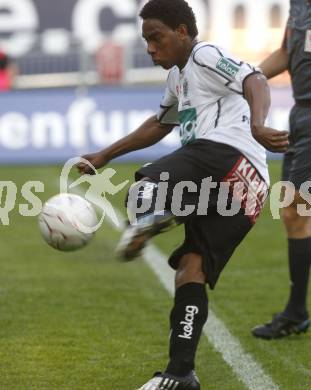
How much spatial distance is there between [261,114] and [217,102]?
1.08 ft

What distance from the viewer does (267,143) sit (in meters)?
4.84

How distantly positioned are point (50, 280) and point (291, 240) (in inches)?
95.0

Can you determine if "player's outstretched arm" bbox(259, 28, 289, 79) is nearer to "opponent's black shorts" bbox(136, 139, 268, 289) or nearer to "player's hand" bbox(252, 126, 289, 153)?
"opponent's black shorts" bbox(136, 139, 268, 289)

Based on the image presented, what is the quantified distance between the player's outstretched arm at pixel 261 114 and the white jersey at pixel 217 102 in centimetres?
6

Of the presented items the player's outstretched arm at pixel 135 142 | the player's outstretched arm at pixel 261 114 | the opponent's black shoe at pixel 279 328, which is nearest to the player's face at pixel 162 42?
the player's outstretched arm at pixel 261 114

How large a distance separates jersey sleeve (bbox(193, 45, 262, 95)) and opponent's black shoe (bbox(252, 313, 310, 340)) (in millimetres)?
1851

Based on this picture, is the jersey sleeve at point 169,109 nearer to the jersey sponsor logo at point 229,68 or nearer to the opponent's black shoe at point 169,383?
the jersey sponsor logo at point 229,68

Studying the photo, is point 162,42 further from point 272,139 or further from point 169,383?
point 169,383

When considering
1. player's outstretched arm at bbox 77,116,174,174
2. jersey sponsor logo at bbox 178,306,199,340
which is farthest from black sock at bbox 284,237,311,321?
jersey sponsor logo at bbox 178,306,199,340

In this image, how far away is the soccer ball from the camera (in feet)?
17.5

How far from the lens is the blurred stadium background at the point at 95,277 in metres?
5.81

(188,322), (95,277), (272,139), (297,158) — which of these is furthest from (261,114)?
(95,277)

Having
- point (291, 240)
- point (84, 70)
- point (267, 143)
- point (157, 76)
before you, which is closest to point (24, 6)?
point (157, 76)

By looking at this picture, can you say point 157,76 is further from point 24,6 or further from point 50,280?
point 50,280
